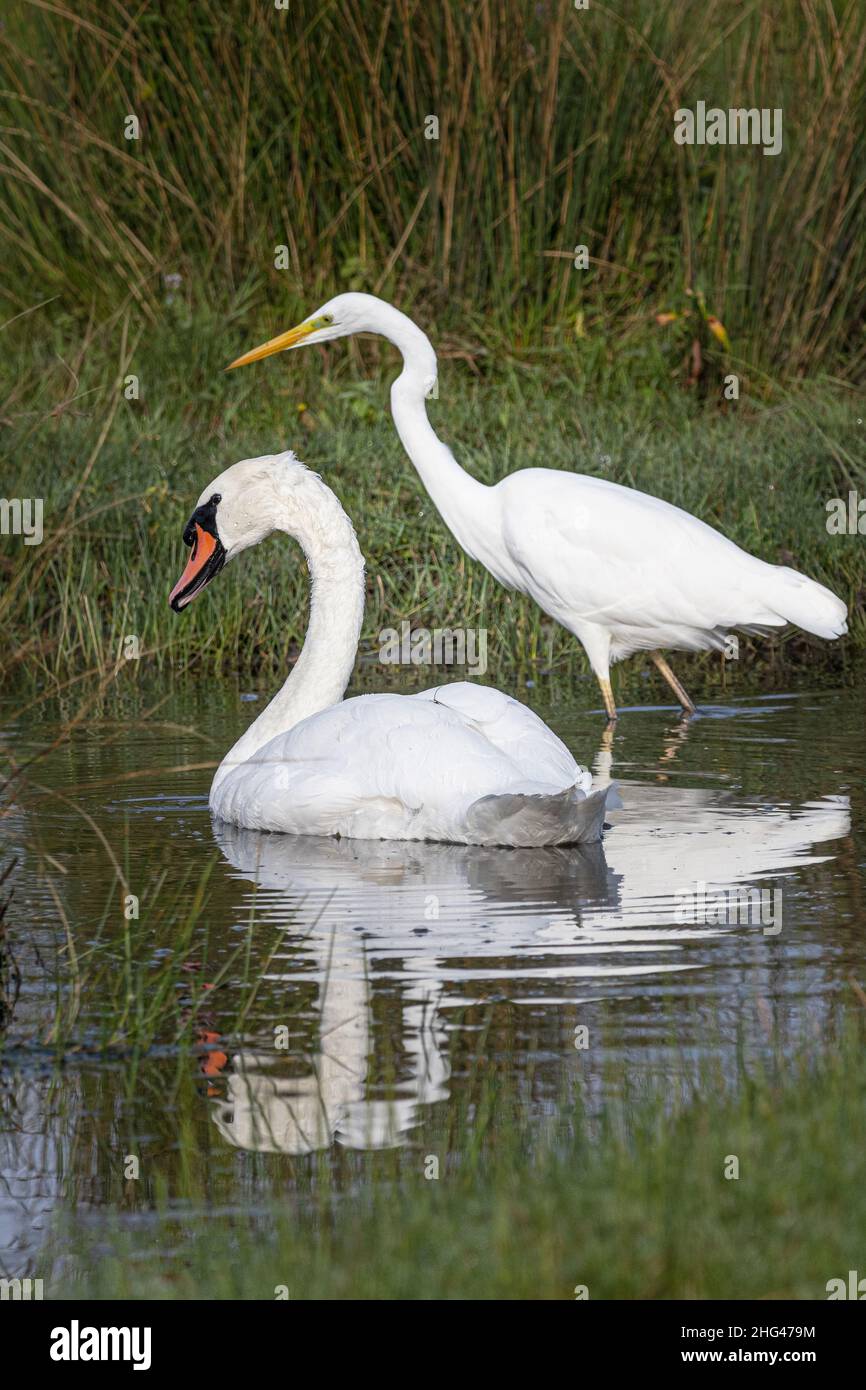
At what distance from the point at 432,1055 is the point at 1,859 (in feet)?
7.79

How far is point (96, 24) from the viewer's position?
14805mm

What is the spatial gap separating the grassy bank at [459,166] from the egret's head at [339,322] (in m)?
3.87

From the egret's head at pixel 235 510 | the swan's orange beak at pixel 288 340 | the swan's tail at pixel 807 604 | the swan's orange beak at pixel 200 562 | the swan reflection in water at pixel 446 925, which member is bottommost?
the swan reflection in water at pixel 446 925

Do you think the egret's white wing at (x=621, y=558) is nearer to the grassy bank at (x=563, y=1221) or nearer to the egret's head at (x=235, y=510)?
the egret's head at (x=235, y=510)

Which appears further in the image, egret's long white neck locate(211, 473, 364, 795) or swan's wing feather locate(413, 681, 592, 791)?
egret's long white neck locate(211, 473, 364, 795)

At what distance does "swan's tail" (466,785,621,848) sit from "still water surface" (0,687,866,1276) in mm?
75

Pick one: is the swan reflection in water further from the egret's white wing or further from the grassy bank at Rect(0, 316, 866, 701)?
the grassy bank at Rect(0, 316, 866, 701)

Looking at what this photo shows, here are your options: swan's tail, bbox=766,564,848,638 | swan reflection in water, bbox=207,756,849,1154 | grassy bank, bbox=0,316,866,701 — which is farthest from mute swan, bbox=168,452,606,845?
grassy bank, bbox=0,316,866,701

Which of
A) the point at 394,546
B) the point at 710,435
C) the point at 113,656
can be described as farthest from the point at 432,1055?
the point at 710,435

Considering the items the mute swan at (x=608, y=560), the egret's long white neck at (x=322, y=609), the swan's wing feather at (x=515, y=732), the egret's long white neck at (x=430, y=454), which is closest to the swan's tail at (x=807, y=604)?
the mute swan at (x=608, y=560)

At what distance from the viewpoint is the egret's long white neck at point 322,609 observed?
7836 mm

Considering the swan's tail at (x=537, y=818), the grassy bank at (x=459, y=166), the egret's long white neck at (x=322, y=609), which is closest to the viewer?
the swan's tail at (x=537, y=818)

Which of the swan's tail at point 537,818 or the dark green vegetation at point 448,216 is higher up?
the dark green vegetation at point 448,216

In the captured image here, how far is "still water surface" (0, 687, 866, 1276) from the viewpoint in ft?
14.0
